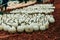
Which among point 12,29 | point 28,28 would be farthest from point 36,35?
point 12,29

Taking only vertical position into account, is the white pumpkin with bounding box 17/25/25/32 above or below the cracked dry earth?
above

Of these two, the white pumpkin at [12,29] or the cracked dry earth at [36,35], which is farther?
the white pumpkin at [12,29]

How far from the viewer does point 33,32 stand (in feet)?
11.7

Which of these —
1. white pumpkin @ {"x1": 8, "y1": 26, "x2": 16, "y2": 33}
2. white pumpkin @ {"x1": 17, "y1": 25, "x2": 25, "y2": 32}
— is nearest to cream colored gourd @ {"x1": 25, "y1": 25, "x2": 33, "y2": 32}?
white pumpkin @ {"x1": 17, "y1": 25, "x2": 25, "y2": 32}

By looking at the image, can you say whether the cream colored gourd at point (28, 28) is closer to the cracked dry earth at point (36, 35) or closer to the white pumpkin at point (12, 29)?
the cracked dry earth at point (36, 35)

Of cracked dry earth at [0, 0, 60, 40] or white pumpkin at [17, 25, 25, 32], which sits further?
white pumpkin at [17, 25, 25, 32]

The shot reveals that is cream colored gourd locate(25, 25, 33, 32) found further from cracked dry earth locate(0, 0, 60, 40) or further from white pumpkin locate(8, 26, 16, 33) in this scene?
white pumpkin locate(8, 26, 16, 33)

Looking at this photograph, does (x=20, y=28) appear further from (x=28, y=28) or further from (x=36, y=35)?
(x=36, y=35)

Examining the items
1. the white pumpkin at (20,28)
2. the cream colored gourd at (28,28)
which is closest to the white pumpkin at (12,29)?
the white pumpkin at (20,28)

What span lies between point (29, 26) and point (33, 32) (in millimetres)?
117

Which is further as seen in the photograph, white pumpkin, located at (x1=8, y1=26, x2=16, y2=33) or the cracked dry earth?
white pumpkin, located at (x1=8, y1=26, x2=16, y2=33)

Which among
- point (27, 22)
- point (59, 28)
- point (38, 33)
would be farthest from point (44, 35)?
point (27, 22)

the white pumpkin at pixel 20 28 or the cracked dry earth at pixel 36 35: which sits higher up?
the white pumpkin at pixel 20 28

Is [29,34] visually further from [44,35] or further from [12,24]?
[12,24]
